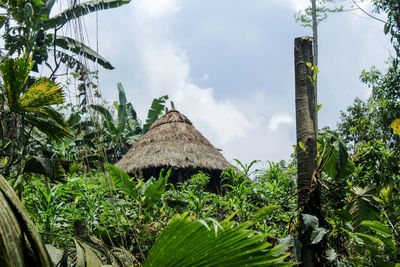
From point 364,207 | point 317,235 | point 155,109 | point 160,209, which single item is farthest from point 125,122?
point 317,235

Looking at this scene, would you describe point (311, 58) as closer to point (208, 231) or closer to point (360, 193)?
point (360, 193)

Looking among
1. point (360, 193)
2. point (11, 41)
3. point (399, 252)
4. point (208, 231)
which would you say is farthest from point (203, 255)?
point (11, 41)

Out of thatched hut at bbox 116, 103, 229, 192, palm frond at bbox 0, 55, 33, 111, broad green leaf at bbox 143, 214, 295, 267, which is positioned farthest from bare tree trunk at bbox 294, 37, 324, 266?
thatched hut at bbox 116, 103, 229, 192

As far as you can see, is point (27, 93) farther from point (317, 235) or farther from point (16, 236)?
point (317, 235)

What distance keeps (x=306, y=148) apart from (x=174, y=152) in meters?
6.72

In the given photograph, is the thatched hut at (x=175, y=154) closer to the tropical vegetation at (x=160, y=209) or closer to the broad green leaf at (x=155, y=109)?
the broad green leaf at (x=155, y=109)

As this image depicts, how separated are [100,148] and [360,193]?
1513 mm

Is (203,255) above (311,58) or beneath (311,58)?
beneath

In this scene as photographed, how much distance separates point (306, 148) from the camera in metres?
1.76

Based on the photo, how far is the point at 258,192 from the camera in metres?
2.52

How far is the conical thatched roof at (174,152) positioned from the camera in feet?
26.8

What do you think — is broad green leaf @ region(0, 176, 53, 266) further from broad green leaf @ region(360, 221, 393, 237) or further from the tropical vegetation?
broad green leaf @ region(360, 221, 393, 237)

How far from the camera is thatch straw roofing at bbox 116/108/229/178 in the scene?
8.16 metres

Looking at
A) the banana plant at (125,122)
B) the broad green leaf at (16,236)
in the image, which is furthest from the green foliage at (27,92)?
the banana plant at (125,122)
